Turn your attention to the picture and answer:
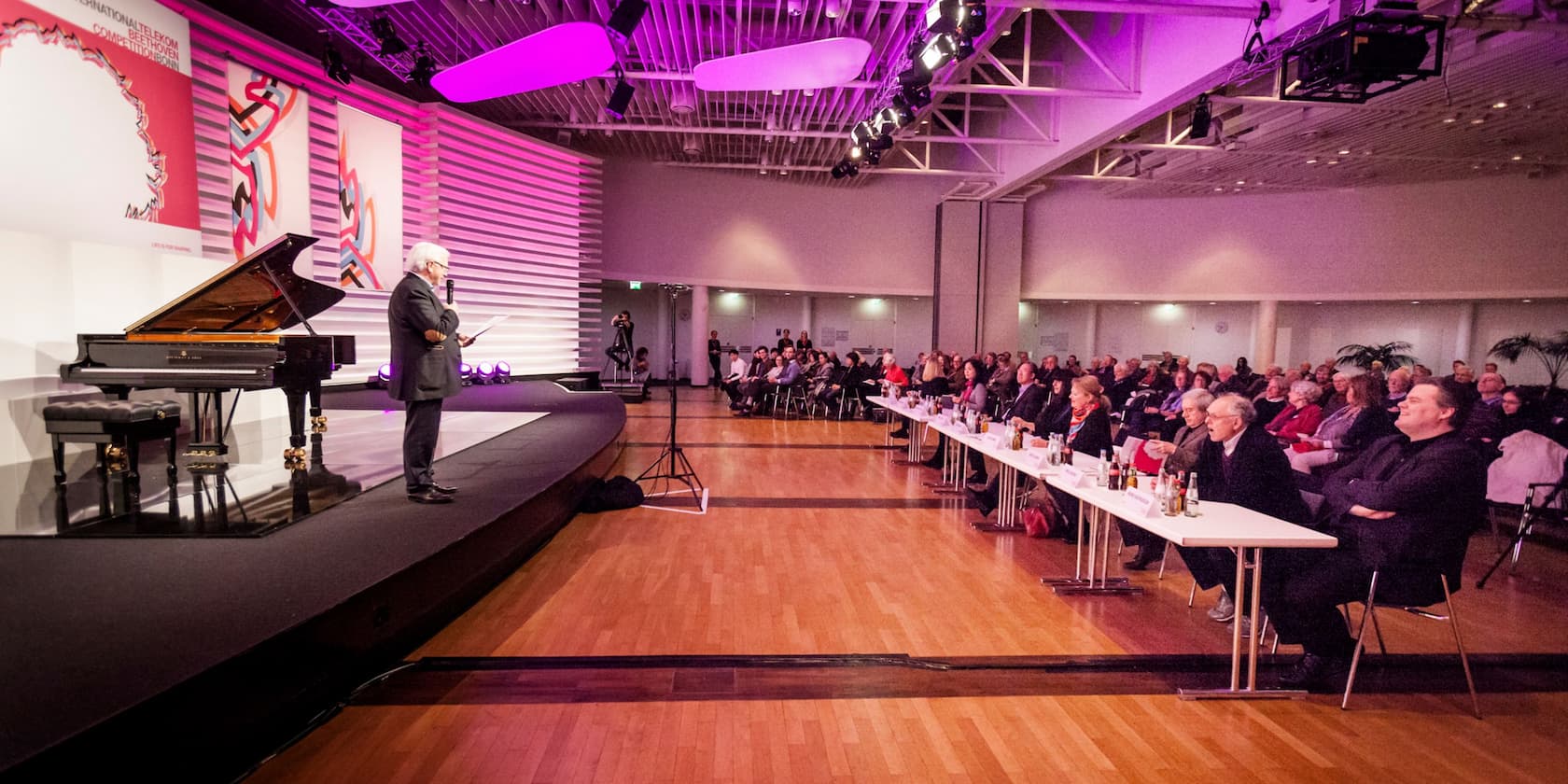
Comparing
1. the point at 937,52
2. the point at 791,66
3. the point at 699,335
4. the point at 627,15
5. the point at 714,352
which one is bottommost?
the point at 714,352

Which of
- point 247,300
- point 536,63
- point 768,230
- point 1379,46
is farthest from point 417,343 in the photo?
point 768,230

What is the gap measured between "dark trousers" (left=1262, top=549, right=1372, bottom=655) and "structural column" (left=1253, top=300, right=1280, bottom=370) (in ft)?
51.1

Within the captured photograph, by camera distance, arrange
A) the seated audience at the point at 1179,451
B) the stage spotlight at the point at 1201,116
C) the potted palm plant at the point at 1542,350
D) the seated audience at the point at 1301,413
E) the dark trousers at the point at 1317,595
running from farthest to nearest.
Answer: the potted palm plant at the point at 1542,350 < the stage spotlight at the point at 1201,116 < the seated audience at the point at 1301,413 < the seated audience at the point at 1179,451 < the dark trousers at the point at 1317,595

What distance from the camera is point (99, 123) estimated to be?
5844 mm

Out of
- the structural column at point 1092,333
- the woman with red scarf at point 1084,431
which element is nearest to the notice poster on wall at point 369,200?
the woman with red scarf at point 1084,431

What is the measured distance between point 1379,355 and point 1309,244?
2824 mm

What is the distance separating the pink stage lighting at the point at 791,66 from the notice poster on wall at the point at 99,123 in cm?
460

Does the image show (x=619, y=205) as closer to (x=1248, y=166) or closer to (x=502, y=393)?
(x=502, y=393)

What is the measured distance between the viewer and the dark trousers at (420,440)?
398 cm

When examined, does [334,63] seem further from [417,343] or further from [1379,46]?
[1379,46]

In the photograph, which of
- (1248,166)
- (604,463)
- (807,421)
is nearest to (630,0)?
(604,463)

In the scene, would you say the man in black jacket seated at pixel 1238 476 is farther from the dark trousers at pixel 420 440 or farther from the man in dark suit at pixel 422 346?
the dark trousers at pixel 420 440

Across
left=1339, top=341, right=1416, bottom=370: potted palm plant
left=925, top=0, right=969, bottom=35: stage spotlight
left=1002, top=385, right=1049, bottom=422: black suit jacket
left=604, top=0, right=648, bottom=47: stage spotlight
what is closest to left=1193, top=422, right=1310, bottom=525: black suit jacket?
left=1002, top=385, right=1049, bottom=422: black suit jacket

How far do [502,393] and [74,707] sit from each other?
8942mm
